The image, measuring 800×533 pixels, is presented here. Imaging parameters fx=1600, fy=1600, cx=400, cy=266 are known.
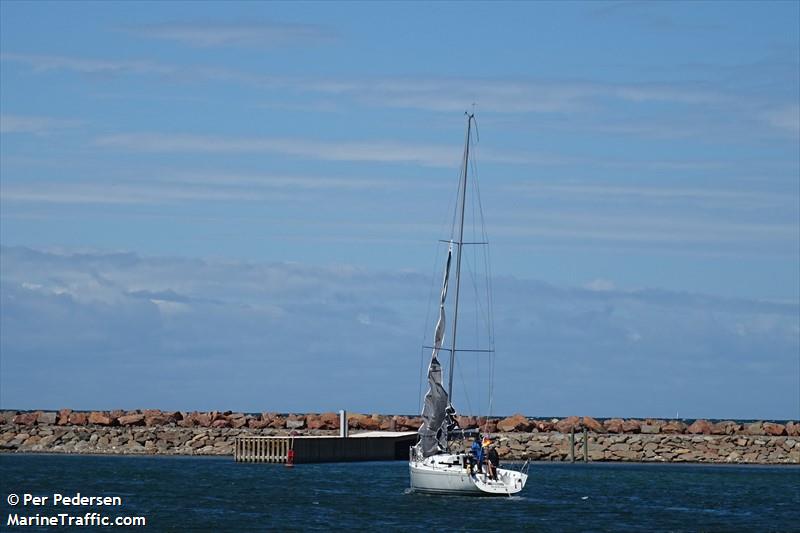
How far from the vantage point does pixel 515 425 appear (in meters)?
116

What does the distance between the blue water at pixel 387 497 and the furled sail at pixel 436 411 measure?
2.33 m

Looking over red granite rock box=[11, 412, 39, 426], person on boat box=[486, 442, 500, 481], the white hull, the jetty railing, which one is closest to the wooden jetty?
the jetty railing

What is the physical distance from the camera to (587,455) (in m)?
105

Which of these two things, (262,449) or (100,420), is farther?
(100,420)

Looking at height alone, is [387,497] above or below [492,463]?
below

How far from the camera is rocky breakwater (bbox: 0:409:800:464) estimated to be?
4193 inches

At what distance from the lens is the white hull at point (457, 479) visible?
214 ft

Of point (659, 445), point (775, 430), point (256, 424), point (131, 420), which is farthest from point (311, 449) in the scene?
point (775, 430)

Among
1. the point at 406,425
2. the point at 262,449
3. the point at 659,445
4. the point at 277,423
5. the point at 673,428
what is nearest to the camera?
the point at 262,449

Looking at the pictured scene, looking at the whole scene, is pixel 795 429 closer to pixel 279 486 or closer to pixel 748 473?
pixel 748 473

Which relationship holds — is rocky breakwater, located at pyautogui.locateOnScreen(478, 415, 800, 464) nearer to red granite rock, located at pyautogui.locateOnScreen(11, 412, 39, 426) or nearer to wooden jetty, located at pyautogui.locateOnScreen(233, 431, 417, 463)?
wooden jetty, located at pyautogui.locateOnScreen(233, 431, 417, 463)

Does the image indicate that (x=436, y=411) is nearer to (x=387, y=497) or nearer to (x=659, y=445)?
(x=387, y=497)

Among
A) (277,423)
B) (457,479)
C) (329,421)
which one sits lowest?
(457,479)

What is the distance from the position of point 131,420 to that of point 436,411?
54266mm
